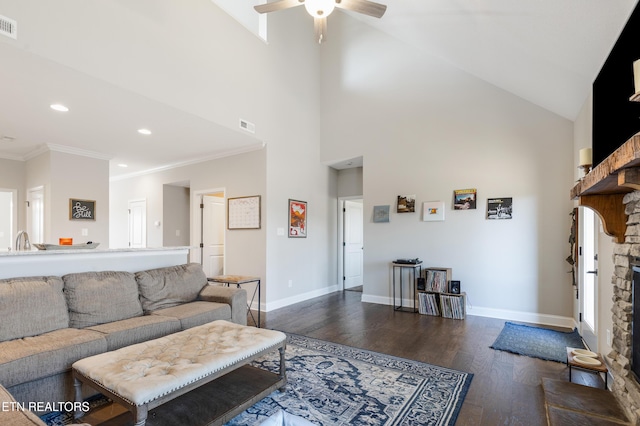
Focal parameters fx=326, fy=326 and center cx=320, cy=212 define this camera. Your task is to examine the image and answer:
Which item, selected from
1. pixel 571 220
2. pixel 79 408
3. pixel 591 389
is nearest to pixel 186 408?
pixel 79 408

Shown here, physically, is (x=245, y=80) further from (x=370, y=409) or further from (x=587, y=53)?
(x=370, y=409)

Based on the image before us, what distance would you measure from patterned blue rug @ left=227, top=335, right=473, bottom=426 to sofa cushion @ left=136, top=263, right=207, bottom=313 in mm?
1159

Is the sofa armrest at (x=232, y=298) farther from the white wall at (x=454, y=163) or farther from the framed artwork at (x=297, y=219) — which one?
the white wall at (x=454, y=163)

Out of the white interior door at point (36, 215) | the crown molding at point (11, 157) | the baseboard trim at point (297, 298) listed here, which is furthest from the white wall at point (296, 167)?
the crown molding at point (11, 157)

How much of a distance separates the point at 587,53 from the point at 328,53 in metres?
4.77

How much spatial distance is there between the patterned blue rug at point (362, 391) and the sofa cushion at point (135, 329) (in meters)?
0.87

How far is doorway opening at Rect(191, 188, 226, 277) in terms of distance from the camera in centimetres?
620

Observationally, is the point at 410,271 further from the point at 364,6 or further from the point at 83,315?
the point at 83,315

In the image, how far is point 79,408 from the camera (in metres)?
2.00

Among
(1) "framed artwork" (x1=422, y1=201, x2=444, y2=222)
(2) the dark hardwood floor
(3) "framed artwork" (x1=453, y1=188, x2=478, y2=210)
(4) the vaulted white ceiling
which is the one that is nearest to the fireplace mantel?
(4) the vaulted white ceiling

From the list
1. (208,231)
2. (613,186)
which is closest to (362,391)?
(613,186)

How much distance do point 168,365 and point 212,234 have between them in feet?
15.8

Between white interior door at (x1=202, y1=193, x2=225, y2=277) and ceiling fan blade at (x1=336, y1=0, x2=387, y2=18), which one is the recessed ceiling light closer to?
white interior door at (x1=202, y1=193, x2=225, y2=277)

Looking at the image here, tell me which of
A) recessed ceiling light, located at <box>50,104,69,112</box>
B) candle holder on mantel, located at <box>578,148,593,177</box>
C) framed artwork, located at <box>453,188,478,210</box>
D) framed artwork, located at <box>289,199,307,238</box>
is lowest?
framed artwork, located at <box>289,199,307,238</box>
